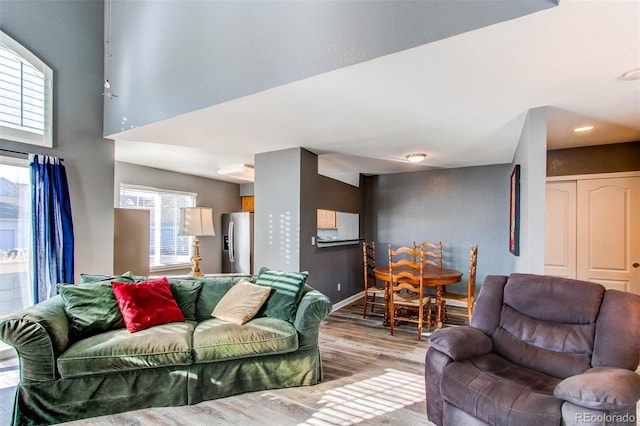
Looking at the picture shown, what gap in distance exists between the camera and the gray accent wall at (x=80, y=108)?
338 cm

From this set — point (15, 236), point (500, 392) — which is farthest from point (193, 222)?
point (500, 392)

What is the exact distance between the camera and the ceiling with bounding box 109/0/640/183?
5.67ft

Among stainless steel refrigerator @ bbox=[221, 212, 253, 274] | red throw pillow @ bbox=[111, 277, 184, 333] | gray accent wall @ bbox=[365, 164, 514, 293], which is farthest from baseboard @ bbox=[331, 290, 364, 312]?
red throw pillow @ bbox=[111, 277, 184, 333]

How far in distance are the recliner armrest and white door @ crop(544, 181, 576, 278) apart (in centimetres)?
270

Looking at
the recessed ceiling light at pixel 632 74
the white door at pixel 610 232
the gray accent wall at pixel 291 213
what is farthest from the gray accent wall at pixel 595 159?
the gray accent wall at pixel 291 213

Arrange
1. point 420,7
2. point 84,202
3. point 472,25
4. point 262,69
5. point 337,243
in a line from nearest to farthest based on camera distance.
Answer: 1. point 472,25
2. point 420,7
3. point 262,69
4. point 84,202
5. point 337,243

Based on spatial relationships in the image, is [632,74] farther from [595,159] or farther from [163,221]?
[163,221]

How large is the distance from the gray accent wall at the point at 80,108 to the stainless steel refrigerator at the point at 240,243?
286 centimetres

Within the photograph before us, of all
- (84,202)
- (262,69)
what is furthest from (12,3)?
(262,69)

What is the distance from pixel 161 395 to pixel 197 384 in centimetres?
25

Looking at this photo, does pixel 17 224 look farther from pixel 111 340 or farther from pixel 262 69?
pixel 262 69

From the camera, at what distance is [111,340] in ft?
7.45

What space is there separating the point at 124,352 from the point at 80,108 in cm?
300

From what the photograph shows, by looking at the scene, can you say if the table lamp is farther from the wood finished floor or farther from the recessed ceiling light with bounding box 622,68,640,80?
the recessed ceiling light with bounding box 622,68,640,80
